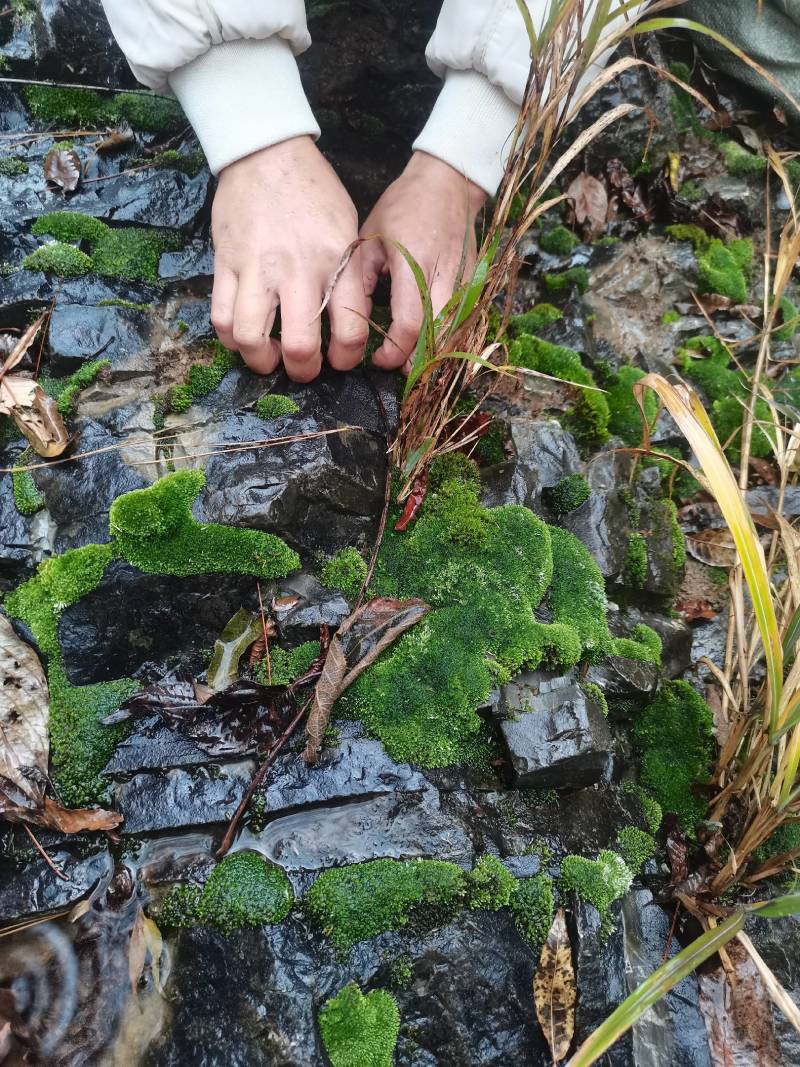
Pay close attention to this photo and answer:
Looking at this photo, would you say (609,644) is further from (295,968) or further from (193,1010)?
(193,1010)

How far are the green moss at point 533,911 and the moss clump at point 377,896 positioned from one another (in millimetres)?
203

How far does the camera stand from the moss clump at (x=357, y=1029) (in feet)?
6.60

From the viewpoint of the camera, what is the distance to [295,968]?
2.10 metres

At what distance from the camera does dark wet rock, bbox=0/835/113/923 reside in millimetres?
2184

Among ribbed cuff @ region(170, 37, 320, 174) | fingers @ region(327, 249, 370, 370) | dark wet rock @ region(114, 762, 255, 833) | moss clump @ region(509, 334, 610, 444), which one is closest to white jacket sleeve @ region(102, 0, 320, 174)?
ribbed cuff @ region(170, 37, 320, 174)

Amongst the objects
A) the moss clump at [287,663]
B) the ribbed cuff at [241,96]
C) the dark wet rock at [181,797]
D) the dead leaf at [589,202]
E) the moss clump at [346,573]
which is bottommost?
the dark wet rock at [181,797]

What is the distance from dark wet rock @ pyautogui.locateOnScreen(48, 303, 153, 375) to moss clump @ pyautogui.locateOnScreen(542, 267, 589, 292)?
231 cm

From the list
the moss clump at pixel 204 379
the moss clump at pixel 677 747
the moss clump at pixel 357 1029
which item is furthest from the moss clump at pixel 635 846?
the moss clump at pixel 204 379

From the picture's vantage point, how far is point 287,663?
2512 mm

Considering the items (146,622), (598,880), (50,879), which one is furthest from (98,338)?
(598,880)

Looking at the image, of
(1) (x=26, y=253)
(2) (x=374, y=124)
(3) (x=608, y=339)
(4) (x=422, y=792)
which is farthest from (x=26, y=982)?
(2) (x=374, y=124)

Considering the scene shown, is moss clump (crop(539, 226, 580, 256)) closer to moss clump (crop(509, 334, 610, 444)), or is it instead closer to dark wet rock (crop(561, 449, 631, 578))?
moss clump (crop(509, 334, 610, 444))

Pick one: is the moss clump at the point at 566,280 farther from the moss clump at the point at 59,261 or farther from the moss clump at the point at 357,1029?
the moss clump at the point at 357,1029

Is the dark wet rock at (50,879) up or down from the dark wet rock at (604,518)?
down
